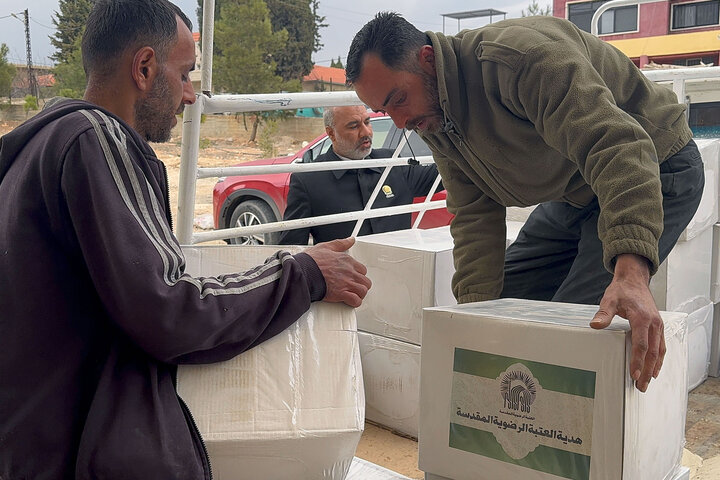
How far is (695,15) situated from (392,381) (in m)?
27.1

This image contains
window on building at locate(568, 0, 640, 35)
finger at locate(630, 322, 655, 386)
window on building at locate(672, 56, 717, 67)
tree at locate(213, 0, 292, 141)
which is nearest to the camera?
finger at locate(630, 322, 655, 386)

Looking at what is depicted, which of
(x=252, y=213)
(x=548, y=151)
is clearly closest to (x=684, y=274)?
(x=548, y=151)

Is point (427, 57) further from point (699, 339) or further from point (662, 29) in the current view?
point (662, 29)

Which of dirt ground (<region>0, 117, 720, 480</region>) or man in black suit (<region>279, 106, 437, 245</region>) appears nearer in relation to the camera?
dirt ground (<region>0, 117, 720, 480</region>)

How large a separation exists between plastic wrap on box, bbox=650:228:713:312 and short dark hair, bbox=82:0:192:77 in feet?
7.36

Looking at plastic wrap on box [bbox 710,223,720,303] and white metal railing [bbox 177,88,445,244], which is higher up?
white metal railing [bbox 177,88,445,244]

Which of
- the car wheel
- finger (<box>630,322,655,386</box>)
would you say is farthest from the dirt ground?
the car wheel

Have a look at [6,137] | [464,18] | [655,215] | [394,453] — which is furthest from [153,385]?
[464,18]

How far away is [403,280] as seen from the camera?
9.48 ft

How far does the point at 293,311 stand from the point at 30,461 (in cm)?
53

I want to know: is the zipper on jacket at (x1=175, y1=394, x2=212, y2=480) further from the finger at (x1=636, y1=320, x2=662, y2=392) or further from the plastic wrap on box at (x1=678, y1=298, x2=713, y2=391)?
the plastic wrap on box at (x1=678, y1=298, x2=713, y2=391)

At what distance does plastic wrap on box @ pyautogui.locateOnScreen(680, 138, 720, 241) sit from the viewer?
A: 3.12m

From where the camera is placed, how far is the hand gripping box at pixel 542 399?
1.40 m

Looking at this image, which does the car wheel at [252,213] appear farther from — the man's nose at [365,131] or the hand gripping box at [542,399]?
the hand gripping box at [542,399]
